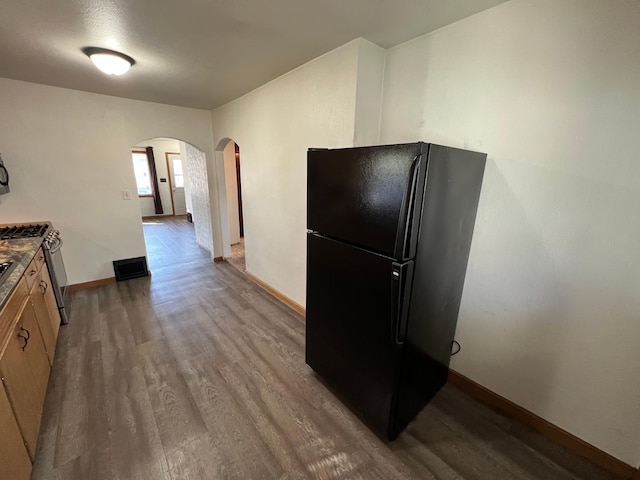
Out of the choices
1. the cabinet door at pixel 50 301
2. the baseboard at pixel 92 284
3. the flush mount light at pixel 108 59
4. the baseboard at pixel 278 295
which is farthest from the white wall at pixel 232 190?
the flush mount light at pixel 108 59

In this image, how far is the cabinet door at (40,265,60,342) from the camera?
87.8 inches

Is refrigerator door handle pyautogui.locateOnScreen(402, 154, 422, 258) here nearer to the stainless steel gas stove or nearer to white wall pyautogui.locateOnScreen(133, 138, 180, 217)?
the stainless steel gas stove

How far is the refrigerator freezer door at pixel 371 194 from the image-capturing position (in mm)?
1188

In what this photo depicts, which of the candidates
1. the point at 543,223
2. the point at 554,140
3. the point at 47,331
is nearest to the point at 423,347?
the point at 543,223

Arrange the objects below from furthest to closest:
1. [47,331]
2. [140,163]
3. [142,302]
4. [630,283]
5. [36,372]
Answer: [140,163]
[142,302]
[47,331]
[36,372]
[630,283]

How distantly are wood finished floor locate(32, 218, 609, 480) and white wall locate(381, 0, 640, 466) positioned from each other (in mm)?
393

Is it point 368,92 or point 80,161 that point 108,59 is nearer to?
point 80,161

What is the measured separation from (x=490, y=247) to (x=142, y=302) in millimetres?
3536

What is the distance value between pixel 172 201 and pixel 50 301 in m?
7.04

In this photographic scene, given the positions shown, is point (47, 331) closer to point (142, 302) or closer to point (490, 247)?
point (142, 302)

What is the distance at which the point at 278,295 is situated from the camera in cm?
332

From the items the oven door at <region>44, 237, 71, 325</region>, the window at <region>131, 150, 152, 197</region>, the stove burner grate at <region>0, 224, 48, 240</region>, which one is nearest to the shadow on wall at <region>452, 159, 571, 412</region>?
the oven door at <region>44, 237, 71, 325</region>

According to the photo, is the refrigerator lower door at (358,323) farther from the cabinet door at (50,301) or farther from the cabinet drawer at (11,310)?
the cabinet door at (50,301)

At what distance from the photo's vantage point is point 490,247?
1739 mm
